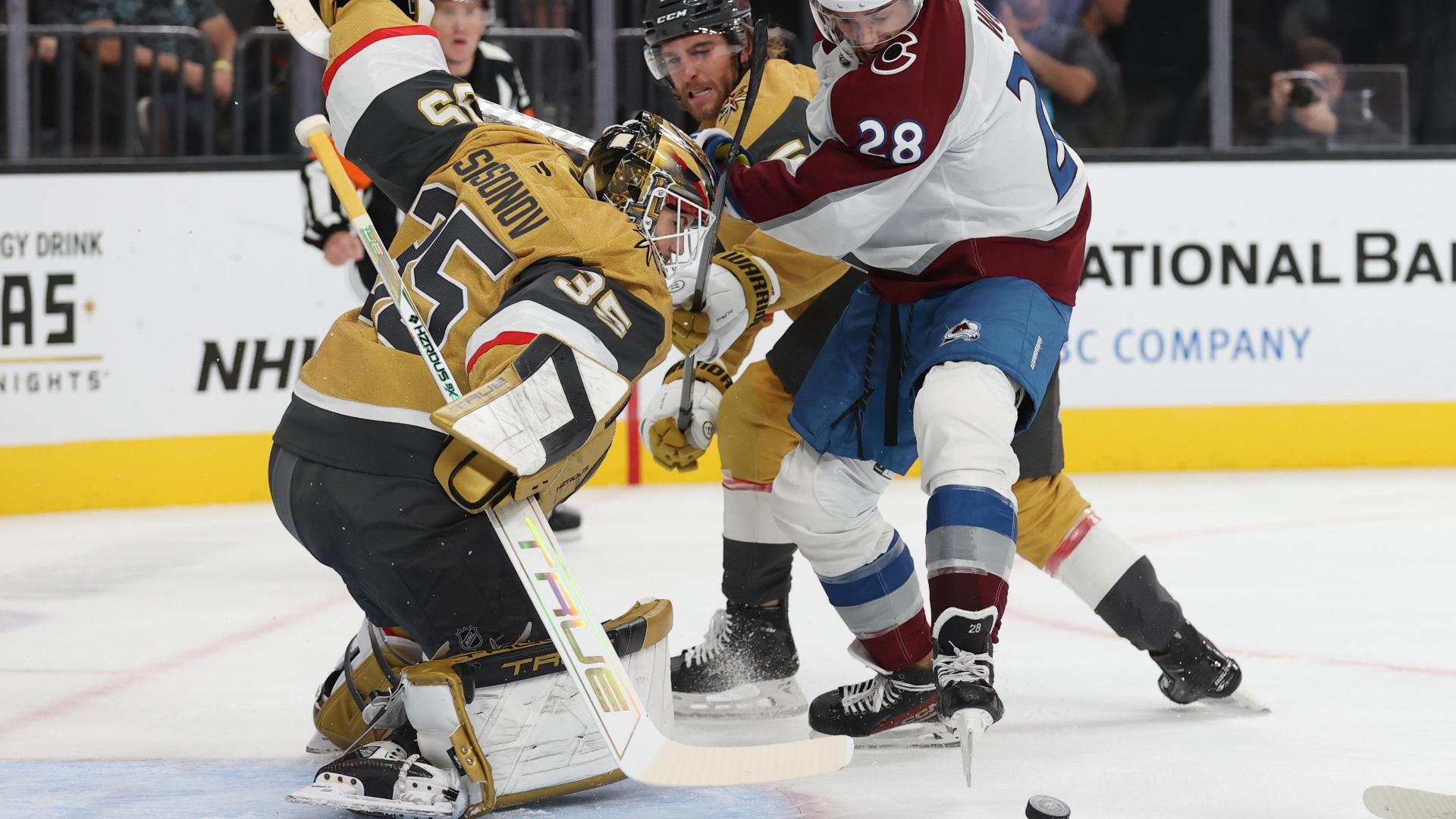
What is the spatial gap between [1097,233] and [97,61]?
116 inches

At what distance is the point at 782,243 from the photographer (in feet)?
8.41

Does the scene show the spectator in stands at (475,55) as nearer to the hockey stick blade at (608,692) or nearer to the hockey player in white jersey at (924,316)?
the hockey player in white jersey at (924,316)

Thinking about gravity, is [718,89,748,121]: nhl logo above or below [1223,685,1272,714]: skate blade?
above

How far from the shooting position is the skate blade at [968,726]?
1.89 m

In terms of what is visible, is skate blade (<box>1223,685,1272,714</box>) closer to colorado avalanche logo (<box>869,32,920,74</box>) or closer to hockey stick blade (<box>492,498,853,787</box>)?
hockey stick blade (<box>492,498,853,787</box>)

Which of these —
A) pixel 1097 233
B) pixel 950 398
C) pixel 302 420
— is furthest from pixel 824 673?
pixel 1097 233

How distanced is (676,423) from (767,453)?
145mm

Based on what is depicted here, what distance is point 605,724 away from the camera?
Answer: 1866 millimetres

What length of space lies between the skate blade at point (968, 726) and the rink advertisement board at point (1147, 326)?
10.6 ft

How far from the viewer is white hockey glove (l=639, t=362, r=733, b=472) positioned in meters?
2.64

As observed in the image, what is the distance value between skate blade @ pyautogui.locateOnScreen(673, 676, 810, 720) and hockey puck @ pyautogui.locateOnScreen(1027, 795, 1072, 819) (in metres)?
0.64

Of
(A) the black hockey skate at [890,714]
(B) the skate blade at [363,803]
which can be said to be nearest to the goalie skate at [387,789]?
(B) the skate blade at [363,803]

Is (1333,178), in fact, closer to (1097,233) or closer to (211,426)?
(1097,233)

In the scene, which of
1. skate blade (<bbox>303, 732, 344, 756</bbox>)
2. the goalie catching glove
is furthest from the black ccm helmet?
skate blade (<bbox>303, 732, 344, 756</bbox>)
